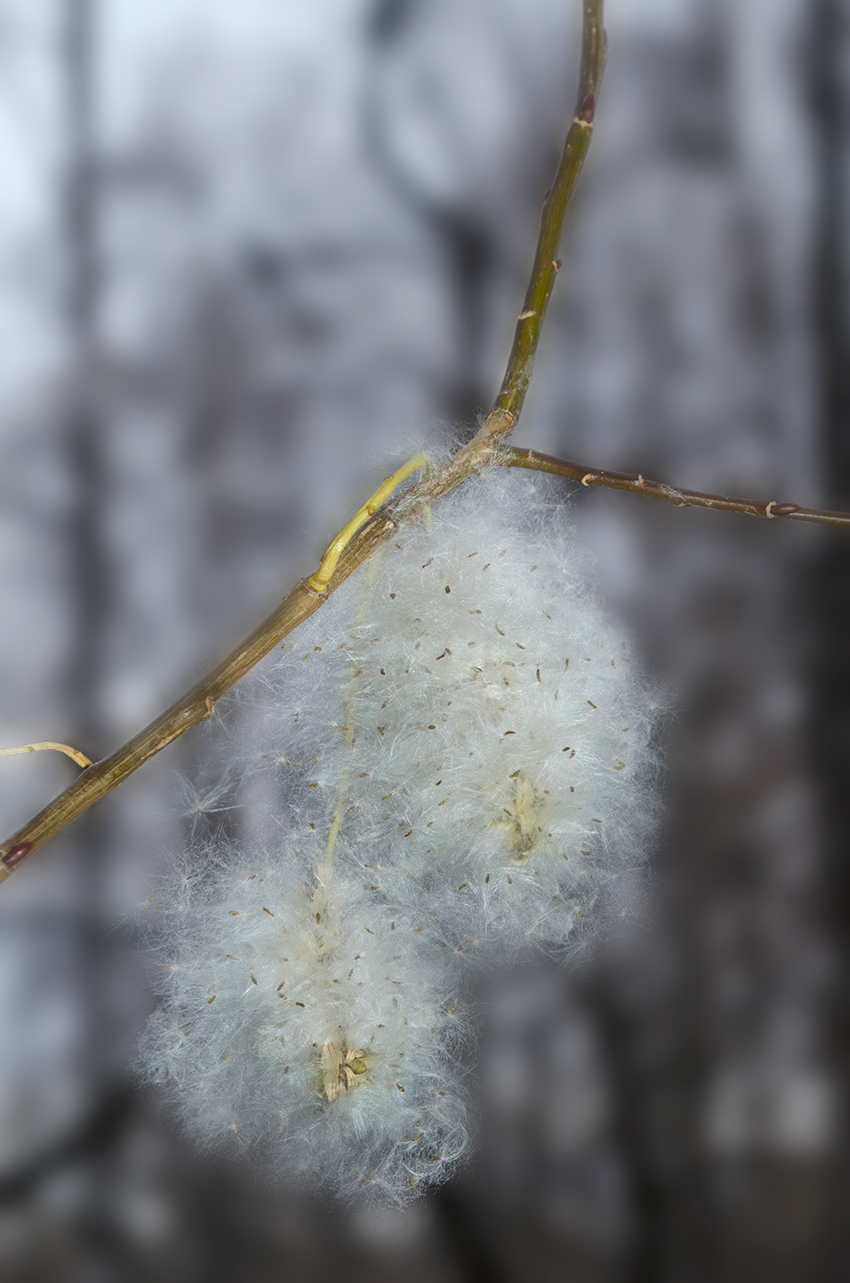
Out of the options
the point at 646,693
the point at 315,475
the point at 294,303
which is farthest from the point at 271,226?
the point at 646,693

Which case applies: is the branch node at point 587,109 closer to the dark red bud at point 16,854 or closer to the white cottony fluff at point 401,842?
the white cottony fluff at point 401,842

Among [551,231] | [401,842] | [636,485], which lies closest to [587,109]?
[551,231]

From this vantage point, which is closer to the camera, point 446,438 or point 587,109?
point 587,109

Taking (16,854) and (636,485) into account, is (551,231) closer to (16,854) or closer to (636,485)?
(636,485)

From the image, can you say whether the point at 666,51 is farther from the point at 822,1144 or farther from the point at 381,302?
the point at 822,1144

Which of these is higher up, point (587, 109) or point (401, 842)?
point (587, 109)

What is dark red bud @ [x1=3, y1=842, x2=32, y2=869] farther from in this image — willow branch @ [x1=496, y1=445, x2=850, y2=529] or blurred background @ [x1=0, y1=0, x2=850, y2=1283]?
willow branch @ [x1=496, y1=445, x2=850, y2=529]
